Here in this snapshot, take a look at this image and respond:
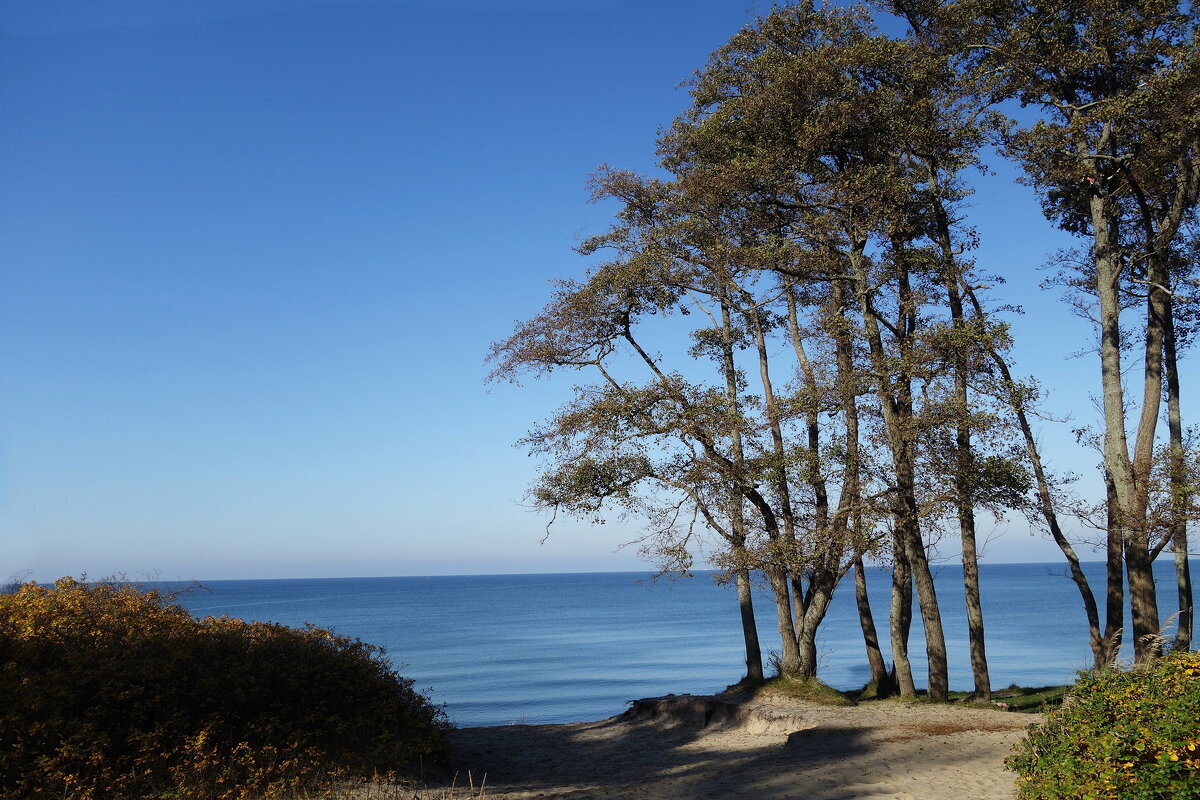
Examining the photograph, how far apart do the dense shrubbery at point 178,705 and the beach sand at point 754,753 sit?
1.95 metres

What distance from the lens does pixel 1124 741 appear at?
6.33 metres

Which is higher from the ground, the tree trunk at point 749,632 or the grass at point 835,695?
the tree trunk at point 749,632

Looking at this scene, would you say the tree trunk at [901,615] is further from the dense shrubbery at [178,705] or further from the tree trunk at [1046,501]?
the dense shrubbery at [178,705]

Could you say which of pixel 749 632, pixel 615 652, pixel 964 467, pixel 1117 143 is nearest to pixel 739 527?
pixel 749 632

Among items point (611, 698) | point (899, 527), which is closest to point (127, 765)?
point (899, 527)

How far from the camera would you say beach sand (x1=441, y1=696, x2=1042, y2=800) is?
31.9 ft

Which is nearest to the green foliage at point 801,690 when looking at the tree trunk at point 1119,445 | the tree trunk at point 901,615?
the tree trunk at point 901,615

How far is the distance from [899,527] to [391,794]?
10.6 m

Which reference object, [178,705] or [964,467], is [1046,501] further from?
[178,705]

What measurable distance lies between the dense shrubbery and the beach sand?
1.95 metres

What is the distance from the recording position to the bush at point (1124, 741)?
5.95 meters

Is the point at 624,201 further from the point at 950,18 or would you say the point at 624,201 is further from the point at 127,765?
the point at 127,765

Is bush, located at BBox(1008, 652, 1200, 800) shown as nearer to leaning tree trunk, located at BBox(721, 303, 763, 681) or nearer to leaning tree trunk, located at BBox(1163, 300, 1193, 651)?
leaning tree trunk, located at BBox(1163, 300, 1193, 651)

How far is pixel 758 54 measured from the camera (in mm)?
17328
